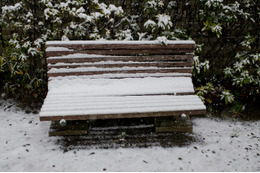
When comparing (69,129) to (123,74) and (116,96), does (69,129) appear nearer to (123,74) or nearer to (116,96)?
(116,96)

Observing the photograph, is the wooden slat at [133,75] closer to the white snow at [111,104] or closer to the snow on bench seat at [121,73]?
the snow on bench seat at [121,73]

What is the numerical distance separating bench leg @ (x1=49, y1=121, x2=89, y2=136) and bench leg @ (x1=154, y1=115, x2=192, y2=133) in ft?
3.39

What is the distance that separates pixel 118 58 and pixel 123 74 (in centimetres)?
26

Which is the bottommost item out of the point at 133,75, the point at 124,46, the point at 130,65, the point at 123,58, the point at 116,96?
the point at 116,96

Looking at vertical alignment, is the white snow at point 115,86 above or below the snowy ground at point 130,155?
above

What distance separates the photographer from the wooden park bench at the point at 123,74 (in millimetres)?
3088

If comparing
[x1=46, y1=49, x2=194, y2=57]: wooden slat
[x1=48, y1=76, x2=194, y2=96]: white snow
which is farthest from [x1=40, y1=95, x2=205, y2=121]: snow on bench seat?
[x1=46, y1=49, x2=194, y2=57]: wooden slat

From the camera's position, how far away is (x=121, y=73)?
3.39m

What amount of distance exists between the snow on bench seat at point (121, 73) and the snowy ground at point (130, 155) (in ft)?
1.96

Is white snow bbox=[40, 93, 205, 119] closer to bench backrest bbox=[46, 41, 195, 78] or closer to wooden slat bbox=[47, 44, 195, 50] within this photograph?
bench backrest bbox=[46, 41, 195, 78]

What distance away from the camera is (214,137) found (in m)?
3.19

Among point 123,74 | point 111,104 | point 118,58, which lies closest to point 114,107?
point 111,104

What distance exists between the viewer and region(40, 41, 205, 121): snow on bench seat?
3.08m

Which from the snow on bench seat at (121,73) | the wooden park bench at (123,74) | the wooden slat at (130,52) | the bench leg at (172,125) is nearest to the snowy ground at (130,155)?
the bench leg at (172,125)
